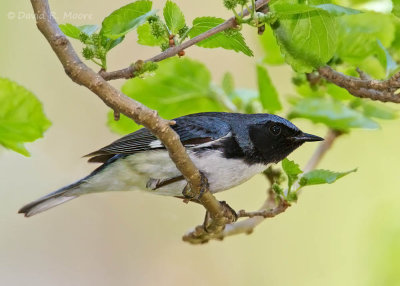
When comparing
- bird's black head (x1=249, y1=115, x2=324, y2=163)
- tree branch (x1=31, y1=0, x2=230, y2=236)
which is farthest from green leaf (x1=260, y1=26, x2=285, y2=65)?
tree branch (x1=31, y1=0, x2=230, y2=236)

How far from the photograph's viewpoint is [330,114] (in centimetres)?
281

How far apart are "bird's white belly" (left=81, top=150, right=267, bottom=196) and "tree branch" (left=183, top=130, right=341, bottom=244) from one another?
8.1 inches

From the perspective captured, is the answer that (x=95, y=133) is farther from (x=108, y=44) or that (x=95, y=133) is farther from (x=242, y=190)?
(x=108, y=44)

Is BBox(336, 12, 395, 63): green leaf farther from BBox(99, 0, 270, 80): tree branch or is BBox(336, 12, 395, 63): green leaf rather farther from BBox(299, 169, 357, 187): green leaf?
BBox(99, 0, 270, 80): tree branch

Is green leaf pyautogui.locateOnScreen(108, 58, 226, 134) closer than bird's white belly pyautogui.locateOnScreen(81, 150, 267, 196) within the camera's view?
Yes

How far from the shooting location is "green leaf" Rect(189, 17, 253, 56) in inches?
82.5

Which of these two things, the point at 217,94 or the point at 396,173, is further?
the point at 396,173

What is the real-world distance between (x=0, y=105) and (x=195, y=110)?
1738 millimetres

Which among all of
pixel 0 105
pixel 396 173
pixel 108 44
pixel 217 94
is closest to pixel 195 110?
pixel 217 94

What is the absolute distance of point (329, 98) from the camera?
3.13m

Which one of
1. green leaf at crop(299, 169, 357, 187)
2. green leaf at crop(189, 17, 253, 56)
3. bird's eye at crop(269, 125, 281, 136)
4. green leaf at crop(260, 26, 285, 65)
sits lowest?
bird's eye at crop(269, 125, 281, 136)

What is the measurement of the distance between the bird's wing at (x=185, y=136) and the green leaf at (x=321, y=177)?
93 cm

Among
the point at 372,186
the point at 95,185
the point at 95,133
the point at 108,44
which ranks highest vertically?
the point at 108,44

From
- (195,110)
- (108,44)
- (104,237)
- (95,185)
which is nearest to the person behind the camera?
(108,44)
